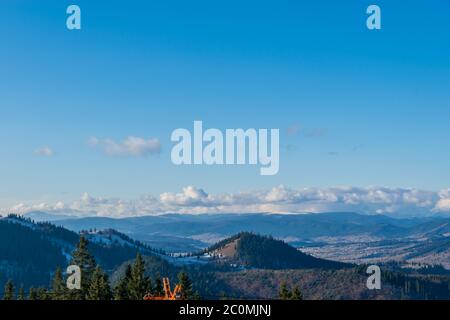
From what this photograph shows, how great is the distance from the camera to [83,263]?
347 feet

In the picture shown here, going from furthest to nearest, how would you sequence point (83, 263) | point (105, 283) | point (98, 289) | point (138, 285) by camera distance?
point (83, 263)
point (138, 285)
point (105, 283)
point (98, 289)

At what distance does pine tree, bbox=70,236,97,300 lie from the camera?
10190 centimetres

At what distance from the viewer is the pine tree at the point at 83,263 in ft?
334

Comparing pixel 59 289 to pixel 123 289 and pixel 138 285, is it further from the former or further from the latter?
pixel 138 285

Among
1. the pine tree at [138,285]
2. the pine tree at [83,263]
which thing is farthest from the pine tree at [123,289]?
the pine tree at [83,263]

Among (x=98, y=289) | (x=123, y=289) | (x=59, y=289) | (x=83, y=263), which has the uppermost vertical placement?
(x=83, y=263)

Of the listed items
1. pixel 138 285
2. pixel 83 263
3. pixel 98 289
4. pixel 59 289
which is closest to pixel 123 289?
pixel 138 285

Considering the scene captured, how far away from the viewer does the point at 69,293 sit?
105 m

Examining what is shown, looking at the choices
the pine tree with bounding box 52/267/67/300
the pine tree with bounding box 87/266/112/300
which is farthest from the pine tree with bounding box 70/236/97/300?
the pine tree with bounding box 52/267/67/300
